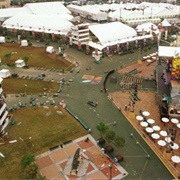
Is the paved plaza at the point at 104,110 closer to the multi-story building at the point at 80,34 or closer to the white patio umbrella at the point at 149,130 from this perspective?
the white patio umbrella at the point at 149,130

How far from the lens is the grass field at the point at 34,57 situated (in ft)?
221

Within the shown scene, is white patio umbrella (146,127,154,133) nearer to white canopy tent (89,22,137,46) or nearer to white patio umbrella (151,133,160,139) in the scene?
white patio umbrella (151,133,160,139)

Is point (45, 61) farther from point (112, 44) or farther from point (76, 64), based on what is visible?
point (112, 44)

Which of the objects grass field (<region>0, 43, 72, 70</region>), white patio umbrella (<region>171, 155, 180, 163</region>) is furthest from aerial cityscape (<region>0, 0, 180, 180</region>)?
grass field (<region>0, 43, 72, 70</region>)

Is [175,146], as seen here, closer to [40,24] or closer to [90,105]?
[90,105]

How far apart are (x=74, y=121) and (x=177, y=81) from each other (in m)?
19.9

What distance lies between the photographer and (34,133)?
40000mm

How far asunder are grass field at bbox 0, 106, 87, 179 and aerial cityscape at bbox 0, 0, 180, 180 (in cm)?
15

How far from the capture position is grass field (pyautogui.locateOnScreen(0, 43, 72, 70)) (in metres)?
67.4

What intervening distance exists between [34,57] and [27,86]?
1900 centimetres

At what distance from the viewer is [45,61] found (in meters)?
69.2

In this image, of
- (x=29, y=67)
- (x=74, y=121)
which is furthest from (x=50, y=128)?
(x=29, y=67)

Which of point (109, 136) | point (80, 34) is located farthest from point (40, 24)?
point (109, 136)

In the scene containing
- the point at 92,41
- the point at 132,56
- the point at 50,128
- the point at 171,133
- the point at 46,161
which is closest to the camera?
the point at 46,161
